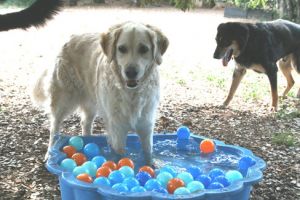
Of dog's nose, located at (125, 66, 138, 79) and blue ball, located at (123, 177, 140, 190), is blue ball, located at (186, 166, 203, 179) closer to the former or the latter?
blue ball, located at (123, 177, 140, 190)

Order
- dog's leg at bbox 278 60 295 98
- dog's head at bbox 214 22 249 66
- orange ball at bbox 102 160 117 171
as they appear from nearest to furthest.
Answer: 1. orange ball at bbox 102 160 117 171
2. dog's head at bbox 214 22 249 66
3. dog's leg at bbox 278 60 295 98

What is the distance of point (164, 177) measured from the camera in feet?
11.0

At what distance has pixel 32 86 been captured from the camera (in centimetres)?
468

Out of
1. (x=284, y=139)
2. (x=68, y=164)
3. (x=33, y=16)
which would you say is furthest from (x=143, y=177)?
(x=284, y=139)

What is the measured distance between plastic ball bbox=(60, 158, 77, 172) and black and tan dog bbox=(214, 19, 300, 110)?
128 inches

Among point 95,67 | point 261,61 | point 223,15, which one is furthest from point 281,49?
point 223,15

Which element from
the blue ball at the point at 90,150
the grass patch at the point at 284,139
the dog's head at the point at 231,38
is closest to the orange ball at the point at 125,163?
the blue ball at the point at 90,150

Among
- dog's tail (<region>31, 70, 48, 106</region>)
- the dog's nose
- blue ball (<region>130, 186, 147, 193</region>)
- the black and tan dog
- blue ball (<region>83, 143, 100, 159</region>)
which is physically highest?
the dog's nose

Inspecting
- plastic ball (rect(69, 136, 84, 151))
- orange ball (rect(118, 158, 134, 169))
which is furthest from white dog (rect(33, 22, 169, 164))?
plastic ball (rect(69, 136, 84, 151))

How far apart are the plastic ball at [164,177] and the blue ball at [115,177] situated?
277 millimetres

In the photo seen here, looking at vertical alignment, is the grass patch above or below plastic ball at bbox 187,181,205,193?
below

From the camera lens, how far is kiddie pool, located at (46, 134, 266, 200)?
2777 millimetres

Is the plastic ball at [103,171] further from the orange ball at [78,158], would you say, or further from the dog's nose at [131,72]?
the dog's nose at [131,72]

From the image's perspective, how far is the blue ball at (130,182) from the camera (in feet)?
10.1
